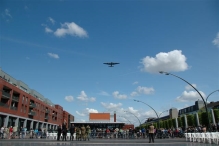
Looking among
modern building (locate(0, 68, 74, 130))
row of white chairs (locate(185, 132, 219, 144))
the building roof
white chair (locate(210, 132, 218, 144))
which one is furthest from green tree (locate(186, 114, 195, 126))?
white chair (locate(210, 132, 218, 144))

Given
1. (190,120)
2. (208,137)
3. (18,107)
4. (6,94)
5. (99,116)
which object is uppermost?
(6,94)

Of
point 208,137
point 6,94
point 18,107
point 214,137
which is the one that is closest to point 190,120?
point 18,107

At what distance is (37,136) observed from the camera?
107 ft

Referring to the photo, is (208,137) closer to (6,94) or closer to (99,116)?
(6,94)

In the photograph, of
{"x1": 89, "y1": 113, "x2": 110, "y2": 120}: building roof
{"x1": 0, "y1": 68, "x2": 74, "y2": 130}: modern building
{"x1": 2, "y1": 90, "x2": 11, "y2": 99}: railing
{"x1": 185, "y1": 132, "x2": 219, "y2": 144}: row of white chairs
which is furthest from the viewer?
{"x1": 89, "y1": 113, "x2": 110, "y2": 120}: building roof

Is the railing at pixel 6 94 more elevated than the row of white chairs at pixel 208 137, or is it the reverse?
the railing at pixel 6 94

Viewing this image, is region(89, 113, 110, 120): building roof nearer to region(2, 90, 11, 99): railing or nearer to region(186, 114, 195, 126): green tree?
region(186, 114, 195, 126): green tree

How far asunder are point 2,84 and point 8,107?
5629 millimetres

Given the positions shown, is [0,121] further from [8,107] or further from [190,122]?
[190,122]

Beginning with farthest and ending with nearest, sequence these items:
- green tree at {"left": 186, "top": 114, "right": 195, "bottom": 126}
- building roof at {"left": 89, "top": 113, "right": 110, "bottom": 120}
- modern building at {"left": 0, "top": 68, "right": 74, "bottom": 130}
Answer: building roof at {"left": 89, "top": 113, "right": 110, "bottom": 120}
green tree at {"left": 186, "top": 114, "right": 195, "bottom": 126}
modern building at {"left": 0, "top": 68, "right": 74, "bottom": 130}

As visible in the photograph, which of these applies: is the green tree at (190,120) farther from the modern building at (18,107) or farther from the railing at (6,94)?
the railing at (6,94)

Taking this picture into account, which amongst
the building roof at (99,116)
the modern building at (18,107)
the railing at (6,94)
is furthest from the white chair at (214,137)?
the building roof at (99,116)

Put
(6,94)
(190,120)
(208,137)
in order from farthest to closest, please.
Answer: (190,120) < (6,94) < (208,137)

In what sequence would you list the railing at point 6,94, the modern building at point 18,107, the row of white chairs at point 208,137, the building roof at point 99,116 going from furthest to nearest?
the building roof at point 99,116 → the modern building at point 18,107 → the railing at point 6,94 → the row of white chairs at point 208,137
